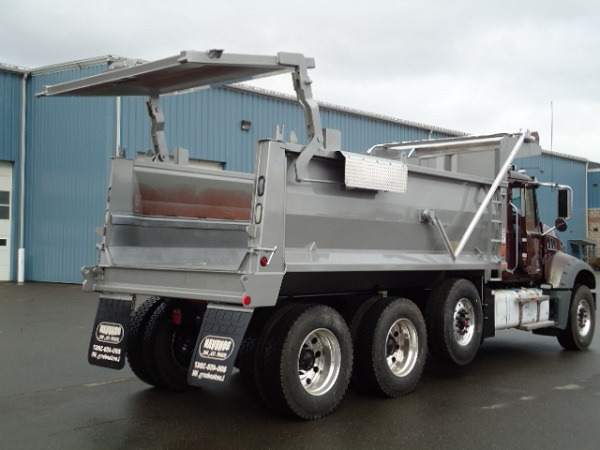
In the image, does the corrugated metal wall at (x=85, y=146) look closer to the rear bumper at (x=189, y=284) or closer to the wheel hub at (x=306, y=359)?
the rear bumper at (x=189, y=284)

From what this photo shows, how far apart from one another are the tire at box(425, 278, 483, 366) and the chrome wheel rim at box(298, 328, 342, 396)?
1774mm

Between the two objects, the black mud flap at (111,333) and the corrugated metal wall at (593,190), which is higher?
the corrugated metal wall at (593,190)

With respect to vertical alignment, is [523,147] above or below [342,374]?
above

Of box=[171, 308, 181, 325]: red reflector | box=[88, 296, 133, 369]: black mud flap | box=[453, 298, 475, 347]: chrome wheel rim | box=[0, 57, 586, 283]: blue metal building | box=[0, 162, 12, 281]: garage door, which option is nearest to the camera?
box=[88, 296, 133, 369]: black mud flap

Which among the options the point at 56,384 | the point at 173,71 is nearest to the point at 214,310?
the point at 173,71

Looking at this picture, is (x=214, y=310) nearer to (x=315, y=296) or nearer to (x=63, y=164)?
(x=315, y=296)

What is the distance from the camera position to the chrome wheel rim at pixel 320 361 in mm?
6162

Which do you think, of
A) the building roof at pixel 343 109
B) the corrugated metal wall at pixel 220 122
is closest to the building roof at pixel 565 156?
the building roof at pixel 343 109

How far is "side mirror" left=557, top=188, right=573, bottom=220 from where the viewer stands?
9875 mm

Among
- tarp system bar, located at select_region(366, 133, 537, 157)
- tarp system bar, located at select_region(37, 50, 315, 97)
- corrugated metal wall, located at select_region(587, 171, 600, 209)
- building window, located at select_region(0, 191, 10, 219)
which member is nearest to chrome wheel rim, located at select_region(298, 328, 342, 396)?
tarp system bar, located at select_region(37, 50, 315, 97)

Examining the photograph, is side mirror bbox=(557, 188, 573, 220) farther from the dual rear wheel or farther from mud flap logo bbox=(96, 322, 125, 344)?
mud flap logo bbox=(96, 322, 125, 344)

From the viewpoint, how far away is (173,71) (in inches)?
256

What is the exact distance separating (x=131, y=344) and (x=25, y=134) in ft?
53.0

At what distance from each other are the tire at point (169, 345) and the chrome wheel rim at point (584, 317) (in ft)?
19.1
